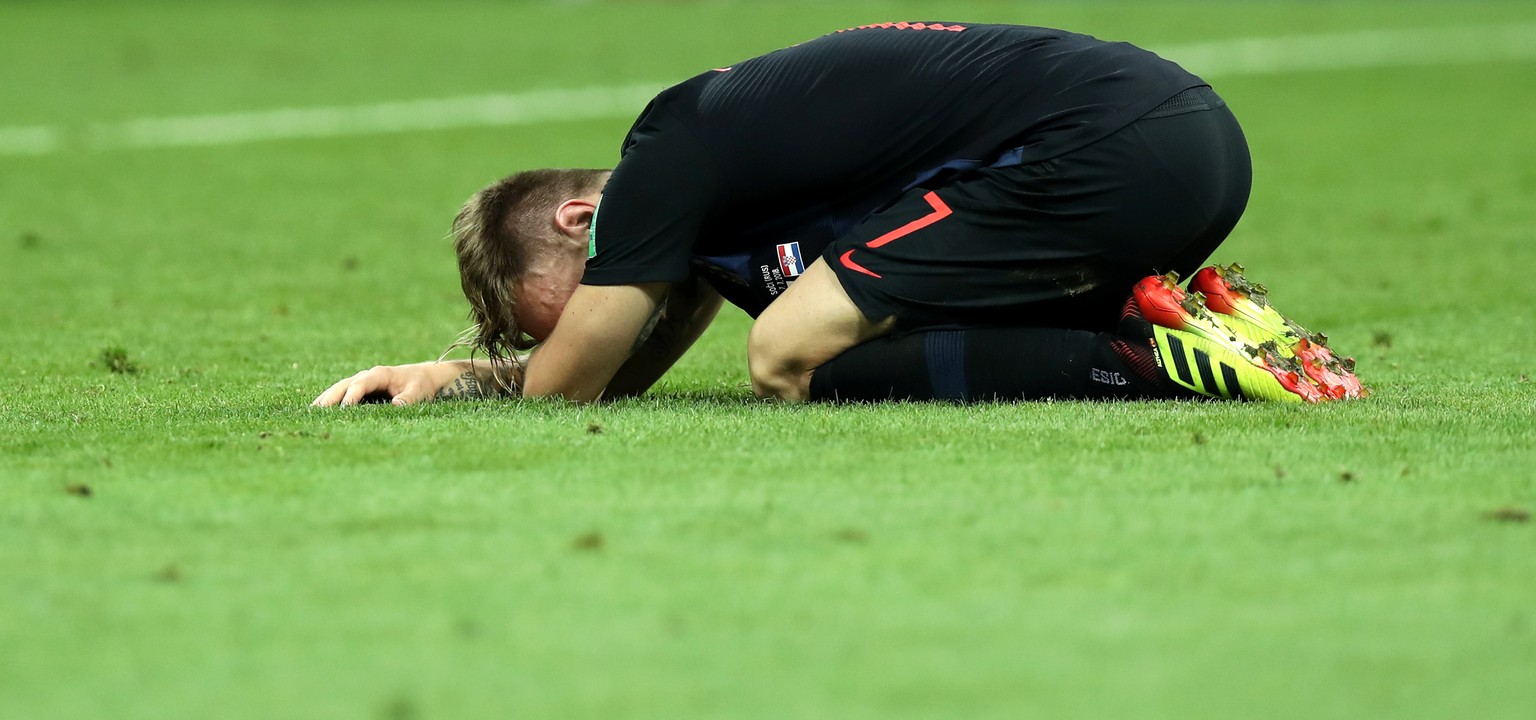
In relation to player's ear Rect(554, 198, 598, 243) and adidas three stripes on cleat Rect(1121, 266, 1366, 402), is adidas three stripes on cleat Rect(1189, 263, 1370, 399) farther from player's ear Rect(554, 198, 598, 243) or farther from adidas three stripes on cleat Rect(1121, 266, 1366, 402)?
player's ear Rect(554, 198, 598, 243)

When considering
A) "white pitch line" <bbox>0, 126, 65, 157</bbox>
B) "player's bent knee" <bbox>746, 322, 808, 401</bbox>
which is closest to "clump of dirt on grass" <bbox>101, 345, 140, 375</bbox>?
"player's bent knee" <bbox>746, 322, 808, 401</bbox>

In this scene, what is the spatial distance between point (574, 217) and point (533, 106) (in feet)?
44.2

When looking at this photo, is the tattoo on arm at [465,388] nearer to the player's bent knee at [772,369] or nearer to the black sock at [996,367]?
the player's bent knee at [772,369]

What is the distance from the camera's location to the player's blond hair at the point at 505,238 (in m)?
4.60

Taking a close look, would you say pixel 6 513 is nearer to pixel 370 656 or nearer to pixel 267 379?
pixel 370 656

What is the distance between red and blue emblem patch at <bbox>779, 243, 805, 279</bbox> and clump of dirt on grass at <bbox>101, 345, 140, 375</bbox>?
6.79 ft

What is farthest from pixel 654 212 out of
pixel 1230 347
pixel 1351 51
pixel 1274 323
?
pixel 1351 51

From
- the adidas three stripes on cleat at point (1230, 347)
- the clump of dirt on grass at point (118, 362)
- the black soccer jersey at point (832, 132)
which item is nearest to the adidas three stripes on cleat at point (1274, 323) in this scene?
the adidas three stripes on cleat at point (1230, 347)

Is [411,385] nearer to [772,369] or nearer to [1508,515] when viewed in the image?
[772,369]

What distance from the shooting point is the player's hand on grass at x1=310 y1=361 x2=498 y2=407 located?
459 centimetres

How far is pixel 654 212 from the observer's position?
4344 millimetres

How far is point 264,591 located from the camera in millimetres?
2822

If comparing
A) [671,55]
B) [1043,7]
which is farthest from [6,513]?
[1043,7]

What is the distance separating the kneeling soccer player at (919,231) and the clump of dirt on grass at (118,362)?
1226 millimetres
